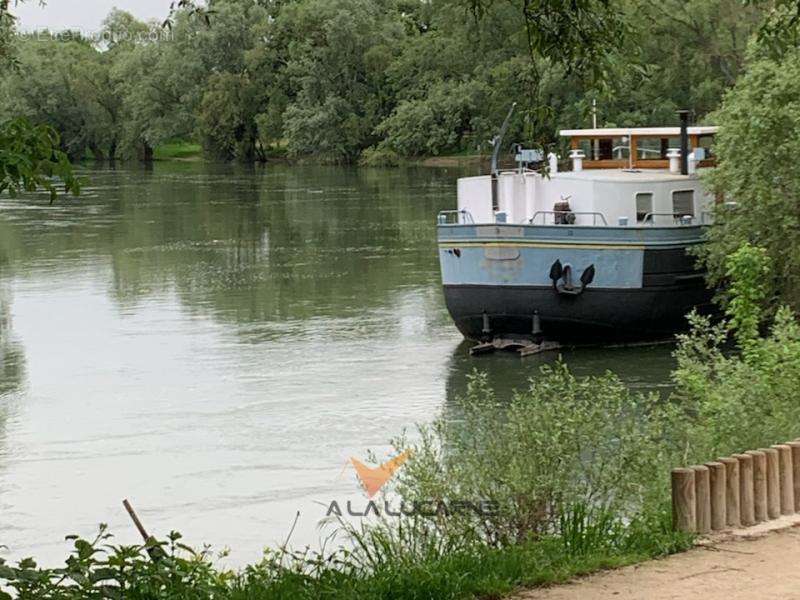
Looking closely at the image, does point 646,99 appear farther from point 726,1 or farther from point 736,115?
point 736,115

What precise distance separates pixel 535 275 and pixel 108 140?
79.5 m

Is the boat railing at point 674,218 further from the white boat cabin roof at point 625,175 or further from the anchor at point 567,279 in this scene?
the anchor at point 567,279

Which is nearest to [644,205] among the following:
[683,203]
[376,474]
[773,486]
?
[683,203]

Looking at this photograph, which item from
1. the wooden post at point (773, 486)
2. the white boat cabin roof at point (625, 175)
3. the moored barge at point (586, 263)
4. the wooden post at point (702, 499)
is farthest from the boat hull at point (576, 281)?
the wooden post at point (702, 499)

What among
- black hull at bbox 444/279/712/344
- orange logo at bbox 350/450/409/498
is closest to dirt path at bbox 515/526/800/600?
orange logo at bbox 350/450/409/498

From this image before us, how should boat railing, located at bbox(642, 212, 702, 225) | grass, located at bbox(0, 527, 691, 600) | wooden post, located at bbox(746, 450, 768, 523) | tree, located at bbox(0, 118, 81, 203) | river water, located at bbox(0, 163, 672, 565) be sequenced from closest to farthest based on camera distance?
tree, located at bbox(0, 118, 81, 203) < grass, located at bbox(0, 527, 691, 600) < wooden post, located at bbox(746, 450, 768, 523) < river water, located at bbox(0, 163, 672, 565) < boat railing, located at bbox(642, 212, 702, 225)

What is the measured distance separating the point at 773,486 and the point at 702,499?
0.50 metres

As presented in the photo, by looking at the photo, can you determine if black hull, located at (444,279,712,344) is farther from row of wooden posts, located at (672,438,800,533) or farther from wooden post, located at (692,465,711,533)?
wooden post, located at (692,465,711,533)

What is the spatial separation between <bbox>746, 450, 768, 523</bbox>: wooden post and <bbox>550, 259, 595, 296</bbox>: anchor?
1635 cm

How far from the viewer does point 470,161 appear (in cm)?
8350

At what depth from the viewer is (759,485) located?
331 inches

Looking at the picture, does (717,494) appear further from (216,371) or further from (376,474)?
(216,371)

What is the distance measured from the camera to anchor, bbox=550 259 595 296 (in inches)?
973

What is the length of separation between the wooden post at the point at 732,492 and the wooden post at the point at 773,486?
22 cm
